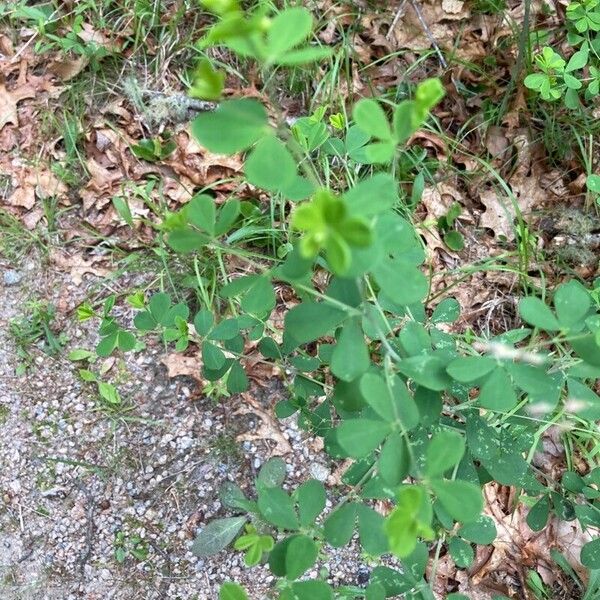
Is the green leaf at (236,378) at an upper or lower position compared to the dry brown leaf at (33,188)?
lower

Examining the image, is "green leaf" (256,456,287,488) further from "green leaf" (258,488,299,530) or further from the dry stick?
the dry stick

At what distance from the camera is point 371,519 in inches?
46.7

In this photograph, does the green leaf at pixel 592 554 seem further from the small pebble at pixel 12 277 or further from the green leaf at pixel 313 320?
the small pebble at pixel 12 277

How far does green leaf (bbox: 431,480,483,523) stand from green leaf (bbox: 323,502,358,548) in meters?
0.31

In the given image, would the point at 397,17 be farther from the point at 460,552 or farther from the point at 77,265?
the point at 460,552

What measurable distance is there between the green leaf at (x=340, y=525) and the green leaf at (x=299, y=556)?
0.26 feet

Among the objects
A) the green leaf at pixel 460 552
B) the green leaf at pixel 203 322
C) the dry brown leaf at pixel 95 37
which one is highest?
the dry brown leaf at pixel 95 37

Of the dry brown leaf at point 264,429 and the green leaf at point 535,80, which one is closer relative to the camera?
the dry brown leaf at point 264,429

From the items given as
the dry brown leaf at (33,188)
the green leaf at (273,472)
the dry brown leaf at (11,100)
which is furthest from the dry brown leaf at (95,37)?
the green leaf at (273,472)

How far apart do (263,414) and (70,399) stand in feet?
2.27

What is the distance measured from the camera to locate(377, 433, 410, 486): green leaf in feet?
3.14

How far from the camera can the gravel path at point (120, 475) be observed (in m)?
1.94

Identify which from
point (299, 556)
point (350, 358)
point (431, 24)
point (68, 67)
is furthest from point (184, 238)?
point (431, 24)

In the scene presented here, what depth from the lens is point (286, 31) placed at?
691 millimetres
